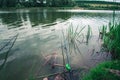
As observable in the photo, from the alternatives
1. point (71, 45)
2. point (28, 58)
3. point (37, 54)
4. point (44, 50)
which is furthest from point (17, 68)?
point (71, 45)

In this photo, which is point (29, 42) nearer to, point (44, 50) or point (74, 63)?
point (44, 50)

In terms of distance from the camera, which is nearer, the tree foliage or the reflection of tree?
the reflection of tree

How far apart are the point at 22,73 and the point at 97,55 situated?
14.1ft

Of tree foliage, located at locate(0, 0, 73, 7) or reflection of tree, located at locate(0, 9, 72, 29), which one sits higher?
tree foliage, located at locate(0, 0, 73, 7)

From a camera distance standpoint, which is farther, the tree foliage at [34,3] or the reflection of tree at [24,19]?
the tree foliage at [34,3]

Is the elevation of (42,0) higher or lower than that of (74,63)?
higher

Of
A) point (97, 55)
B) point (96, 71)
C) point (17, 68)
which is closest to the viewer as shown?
point (96, 71)

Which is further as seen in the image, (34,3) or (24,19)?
(34,3)

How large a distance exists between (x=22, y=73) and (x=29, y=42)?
4617 mm

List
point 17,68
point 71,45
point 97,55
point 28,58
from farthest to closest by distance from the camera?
point 71,45
point 97,55
point 28,58
point 17,68

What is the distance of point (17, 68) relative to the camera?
643 cm

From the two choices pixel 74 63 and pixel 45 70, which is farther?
pixel 74 63

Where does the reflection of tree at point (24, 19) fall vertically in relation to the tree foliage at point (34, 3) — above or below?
Answer: below

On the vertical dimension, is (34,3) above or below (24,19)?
above
